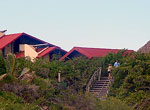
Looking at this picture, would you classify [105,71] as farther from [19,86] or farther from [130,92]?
[19,86]

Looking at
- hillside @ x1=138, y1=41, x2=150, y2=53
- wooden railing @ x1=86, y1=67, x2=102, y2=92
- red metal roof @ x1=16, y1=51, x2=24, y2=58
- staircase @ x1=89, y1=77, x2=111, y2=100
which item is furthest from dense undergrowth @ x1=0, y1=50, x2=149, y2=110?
red metal roof @ x1=16, y1=51, x2=24, y2=58

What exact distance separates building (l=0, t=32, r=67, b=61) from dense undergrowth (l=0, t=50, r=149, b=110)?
5991mm

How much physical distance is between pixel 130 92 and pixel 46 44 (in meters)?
14.8

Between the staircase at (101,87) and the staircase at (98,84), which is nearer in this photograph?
the staircase at (101,87)

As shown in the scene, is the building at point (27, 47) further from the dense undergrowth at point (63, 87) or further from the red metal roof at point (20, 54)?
the dense undergrowth at point (63, 87)

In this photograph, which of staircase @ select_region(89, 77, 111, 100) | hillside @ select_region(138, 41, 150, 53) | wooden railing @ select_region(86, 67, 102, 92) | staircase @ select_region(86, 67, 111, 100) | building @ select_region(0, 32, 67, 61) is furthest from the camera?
building @ select_region(0, 32, 67, 61)

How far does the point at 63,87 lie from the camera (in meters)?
21.0

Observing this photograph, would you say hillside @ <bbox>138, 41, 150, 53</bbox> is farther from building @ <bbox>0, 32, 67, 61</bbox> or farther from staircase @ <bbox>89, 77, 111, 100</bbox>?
building @ <bbox>0, 32, 67, 61</bbox>

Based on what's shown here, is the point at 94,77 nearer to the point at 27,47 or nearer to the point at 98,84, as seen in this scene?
the point at 98,84

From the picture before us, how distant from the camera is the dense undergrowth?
16266mm

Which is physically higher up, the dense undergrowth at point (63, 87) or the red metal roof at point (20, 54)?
the red metal roof at point (20, 54)

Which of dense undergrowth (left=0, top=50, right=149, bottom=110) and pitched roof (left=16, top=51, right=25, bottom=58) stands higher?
pitched roof (left=16, top=51, right=25, bottom=58)

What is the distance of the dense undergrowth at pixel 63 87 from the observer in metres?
16.3

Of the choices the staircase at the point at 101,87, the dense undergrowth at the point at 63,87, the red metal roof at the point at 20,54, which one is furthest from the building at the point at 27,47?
the staircase at the point at 101,87
